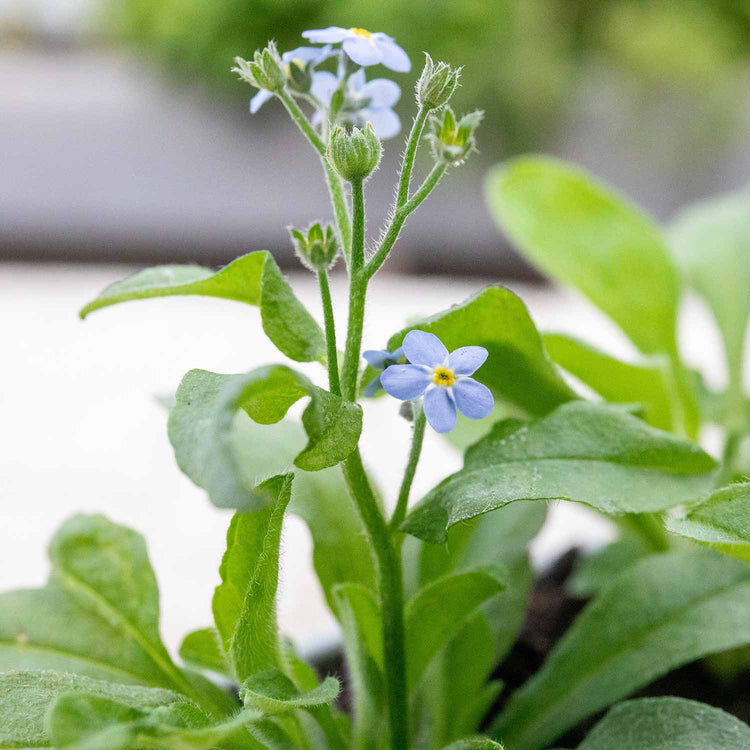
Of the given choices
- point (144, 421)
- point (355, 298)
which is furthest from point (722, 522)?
point (144, 421)

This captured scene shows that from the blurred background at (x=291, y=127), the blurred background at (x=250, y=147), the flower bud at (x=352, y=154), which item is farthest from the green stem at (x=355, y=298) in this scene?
the blurred background at (x=291, y=127)

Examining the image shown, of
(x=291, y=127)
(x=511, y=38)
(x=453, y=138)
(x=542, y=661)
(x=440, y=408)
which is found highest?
(x=511, y=38)

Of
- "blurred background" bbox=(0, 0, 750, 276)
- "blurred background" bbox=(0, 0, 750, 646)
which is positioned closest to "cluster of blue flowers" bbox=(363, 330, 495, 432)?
"blurred background" bbox=(0, 0, 750, 646)

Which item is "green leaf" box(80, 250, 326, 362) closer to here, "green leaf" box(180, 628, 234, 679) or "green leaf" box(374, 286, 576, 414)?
"green leaf" box(374, 286, 576, 414)

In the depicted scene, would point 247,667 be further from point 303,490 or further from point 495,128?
point 495,128

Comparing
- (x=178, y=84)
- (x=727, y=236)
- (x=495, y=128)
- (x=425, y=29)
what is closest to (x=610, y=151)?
(x=495, y=128)

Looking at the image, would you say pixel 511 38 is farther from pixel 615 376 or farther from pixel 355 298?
pixel 355 298
